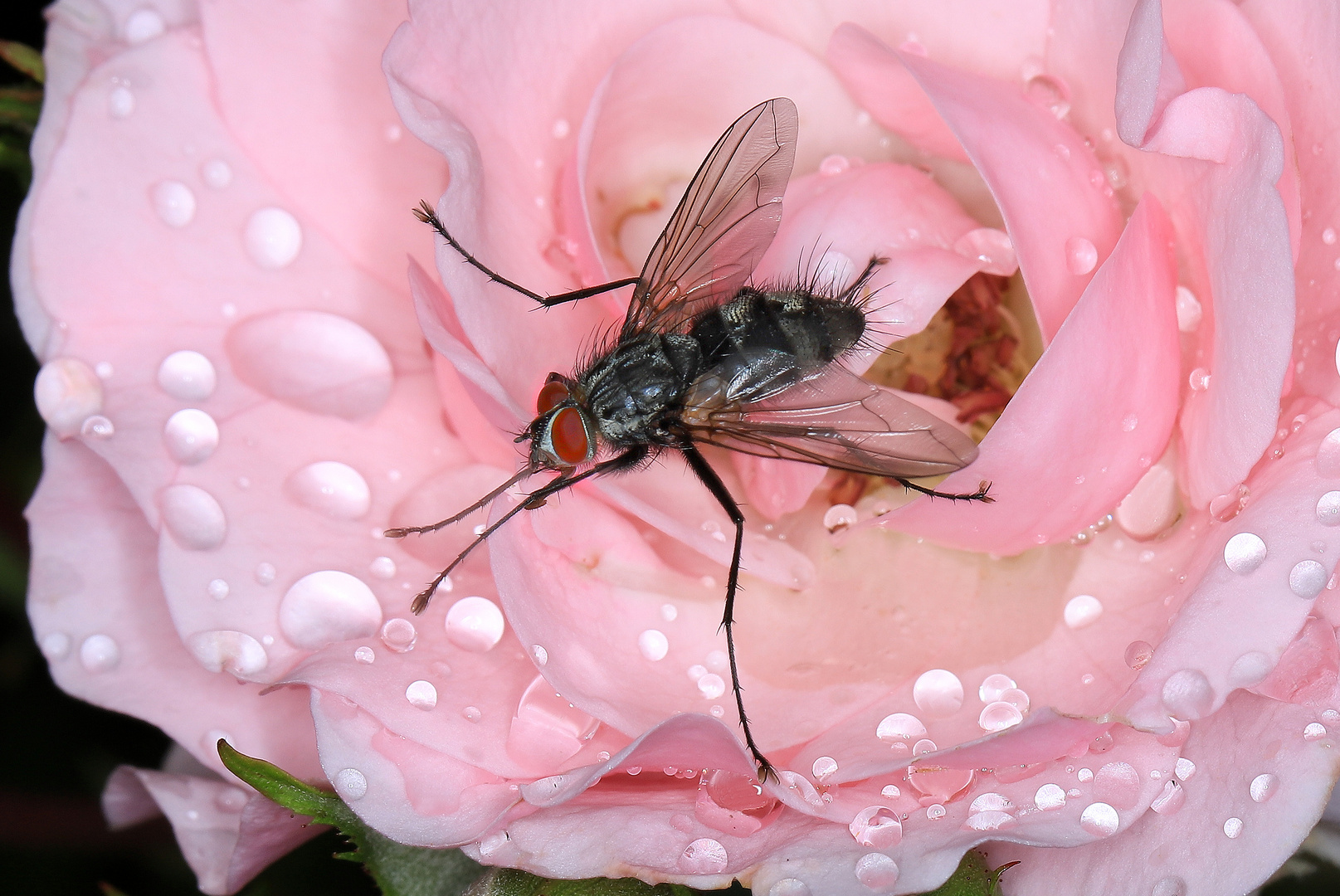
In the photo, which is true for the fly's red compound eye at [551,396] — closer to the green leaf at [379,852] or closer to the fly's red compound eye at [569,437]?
the fly's red compound eye at [569,437]

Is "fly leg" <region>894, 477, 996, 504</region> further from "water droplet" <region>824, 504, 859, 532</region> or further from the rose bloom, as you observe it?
"water droplet" <region>824, 504, 859, 532</region>

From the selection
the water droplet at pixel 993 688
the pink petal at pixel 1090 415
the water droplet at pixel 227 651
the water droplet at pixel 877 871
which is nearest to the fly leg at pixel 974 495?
the pink petal at pixel 1090 415

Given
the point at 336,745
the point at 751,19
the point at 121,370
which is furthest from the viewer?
the point at 751,19

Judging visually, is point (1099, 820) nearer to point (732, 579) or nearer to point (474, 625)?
point (732, 579)

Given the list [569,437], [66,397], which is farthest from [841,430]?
[66,397]

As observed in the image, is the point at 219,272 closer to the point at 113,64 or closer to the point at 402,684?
the point at 113,64

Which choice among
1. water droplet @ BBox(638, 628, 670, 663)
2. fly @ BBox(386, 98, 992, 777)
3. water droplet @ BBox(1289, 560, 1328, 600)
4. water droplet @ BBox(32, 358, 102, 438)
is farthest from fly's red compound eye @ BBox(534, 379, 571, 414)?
water droplet @ BBox(1289, 560, 1328, 600)

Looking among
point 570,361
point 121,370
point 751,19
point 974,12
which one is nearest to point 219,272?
point 121,370
